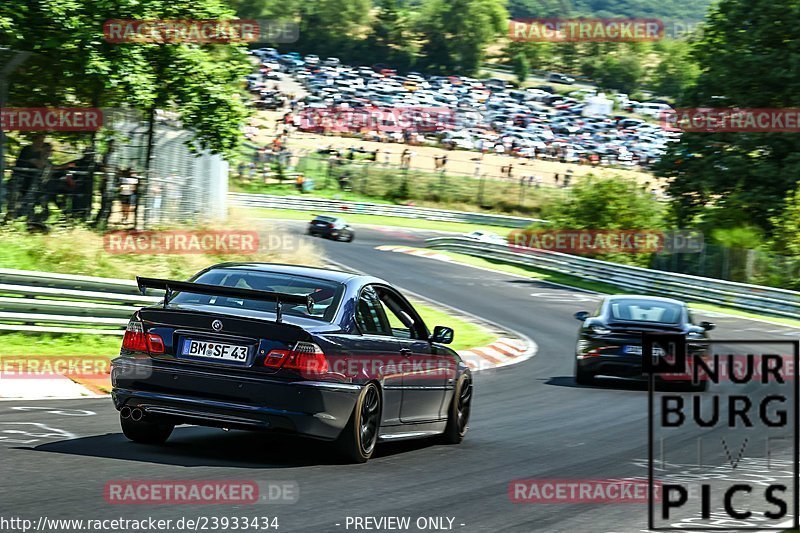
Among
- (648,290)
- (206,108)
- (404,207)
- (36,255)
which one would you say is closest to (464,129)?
(404,207)

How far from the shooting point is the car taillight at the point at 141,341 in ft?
27.0

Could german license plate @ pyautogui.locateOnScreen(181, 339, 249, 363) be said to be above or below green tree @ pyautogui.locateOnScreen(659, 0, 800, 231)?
below

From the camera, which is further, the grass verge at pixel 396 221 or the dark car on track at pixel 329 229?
the grass verge at pixel 396 221

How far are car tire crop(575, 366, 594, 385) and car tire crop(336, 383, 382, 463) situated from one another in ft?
27.9

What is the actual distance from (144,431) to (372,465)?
169cm

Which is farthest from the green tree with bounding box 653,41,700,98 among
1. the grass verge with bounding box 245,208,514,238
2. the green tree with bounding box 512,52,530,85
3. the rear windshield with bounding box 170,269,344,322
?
the rear windshield with bounding box 170,269,344,322

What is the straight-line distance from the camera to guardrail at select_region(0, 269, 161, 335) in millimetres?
14391

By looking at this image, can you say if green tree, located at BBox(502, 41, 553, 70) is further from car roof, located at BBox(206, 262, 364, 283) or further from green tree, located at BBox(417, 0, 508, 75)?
car roof, located at BBox(206, 262, 364, 283)

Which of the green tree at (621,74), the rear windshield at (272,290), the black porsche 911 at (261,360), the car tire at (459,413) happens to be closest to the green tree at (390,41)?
the green tree at (621,74)

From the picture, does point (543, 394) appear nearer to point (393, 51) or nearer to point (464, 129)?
point (464, 129)

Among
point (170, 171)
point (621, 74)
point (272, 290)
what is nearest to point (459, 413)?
point (272, 290)

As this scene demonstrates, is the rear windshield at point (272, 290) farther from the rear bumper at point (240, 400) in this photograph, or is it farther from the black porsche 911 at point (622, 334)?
the black porsche 911 at point (622, 334)

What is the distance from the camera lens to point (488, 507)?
7.32m

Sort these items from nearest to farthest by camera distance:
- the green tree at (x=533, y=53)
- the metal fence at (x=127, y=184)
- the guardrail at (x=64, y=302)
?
the guardrail at (x=64, y=302) → the metal fence at (x=127, y=184) → the green tree at (x=533, y=53)
